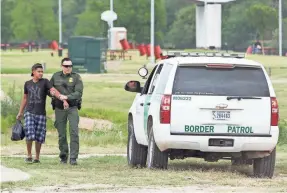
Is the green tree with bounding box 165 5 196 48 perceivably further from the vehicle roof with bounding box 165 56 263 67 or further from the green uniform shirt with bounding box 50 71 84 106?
the vehicle roof with bounding box 165 56 263 67

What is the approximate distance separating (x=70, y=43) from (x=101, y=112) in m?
23.7

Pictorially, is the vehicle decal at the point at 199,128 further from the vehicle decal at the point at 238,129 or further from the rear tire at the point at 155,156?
the rear tire at the point at 155,156

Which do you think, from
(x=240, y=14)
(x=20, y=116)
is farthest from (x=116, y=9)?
(x=20, y=116)

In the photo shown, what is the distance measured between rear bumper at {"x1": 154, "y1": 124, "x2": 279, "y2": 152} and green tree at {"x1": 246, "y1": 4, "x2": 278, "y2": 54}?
213 ft

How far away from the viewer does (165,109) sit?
1577 centimetres

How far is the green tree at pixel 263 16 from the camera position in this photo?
80.9 meters

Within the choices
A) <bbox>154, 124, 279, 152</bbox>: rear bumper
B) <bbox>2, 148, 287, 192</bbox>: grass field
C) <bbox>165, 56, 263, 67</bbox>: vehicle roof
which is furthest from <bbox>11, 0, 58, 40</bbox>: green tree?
<bbox>154, 124, 279, 152</bbox>: rear bumper

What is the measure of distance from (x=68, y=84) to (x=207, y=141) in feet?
11.0

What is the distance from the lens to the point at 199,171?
54.3 feet

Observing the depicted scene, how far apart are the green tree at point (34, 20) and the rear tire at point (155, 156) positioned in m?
107

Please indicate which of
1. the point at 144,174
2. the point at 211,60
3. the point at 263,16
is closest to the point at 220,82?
the point at 211,60

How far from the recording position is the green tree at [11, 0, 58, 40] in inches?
4892

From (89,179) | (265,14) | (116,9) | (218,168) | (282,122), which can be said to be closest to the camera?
(89,179)

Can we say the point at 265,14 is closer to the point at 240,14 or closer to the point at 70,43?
the point at 240,14
